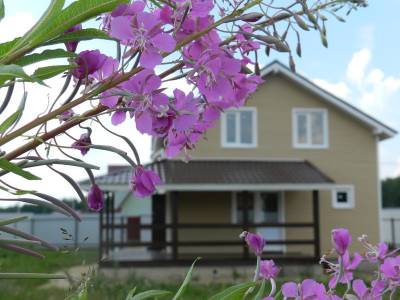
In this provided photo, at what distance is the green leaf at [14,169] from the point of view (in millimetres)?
686

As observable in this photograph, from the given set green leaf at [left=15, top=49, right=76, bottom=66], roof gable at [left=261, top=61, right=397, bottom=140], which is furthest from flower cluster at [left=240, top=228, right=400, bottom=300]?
roof gable at [left=261, top=61, right=397, bottom=140]

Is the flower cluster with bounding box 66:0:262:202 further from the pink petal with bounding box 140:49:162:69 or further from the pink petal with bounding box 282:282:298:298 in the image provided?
the pink petal with bounding box 282:282:298:298

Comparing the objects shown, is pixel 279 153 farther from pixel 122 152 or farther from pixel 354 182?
pixel 122 152

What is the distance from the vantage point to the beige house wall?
17.3 meters

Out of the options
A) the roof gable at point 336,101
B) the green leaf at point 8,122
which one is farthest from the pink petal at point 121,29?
the roof gable at point 336,101

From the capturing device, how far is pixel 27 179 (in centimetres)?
72

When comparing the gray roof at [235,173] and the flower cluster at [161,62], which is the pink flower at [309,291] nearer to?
the flower cluster at [161,62]

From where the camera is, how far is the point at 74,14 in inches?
25.6

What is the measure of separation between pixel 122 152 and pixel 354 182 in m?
17.8

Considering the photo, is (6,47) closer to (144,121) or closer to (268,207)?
(144,121)

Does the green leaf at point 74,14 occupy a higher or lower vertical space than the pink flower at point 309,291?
higher

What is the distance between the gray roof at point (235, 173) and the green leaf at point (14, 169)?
13.9m

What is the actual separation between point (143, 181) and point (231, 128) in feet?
53.4

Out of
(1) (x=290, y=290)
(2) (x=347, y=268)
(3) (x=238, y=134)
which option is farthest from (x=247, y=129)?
(1) (x=290, y=290)
